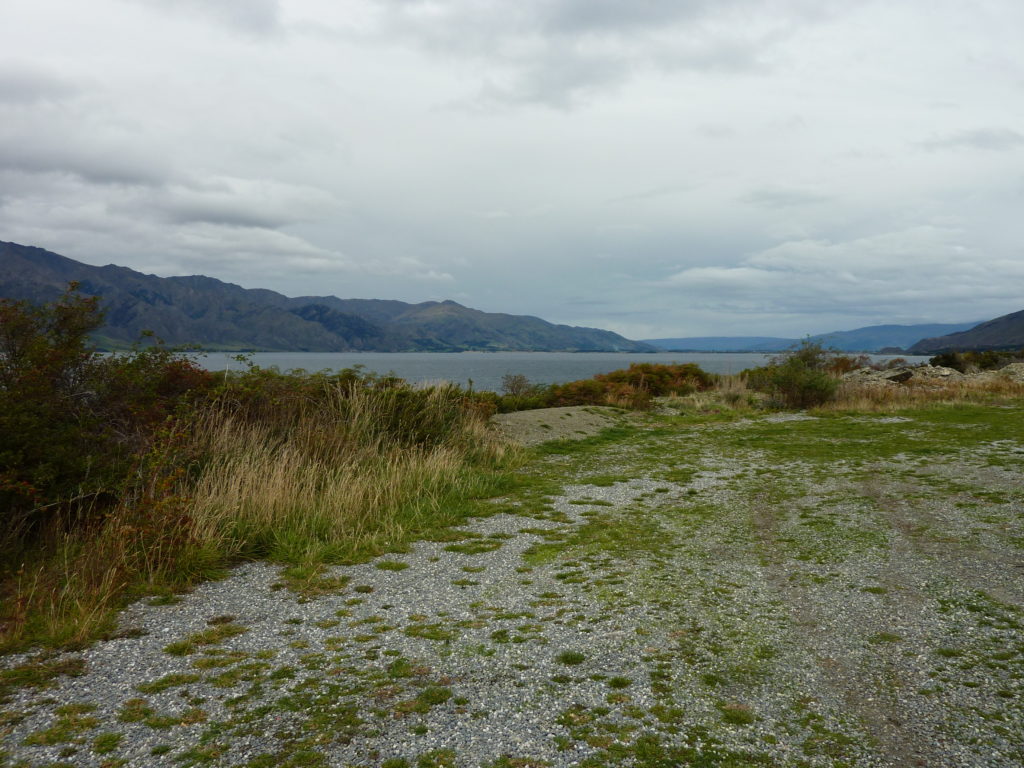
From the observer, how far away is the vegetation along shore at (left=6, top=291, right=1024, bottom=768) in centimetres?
339

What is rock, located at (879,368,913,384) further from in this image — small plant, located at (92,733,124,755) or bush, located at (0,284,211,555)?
small plant, located at (92,733,124,755)

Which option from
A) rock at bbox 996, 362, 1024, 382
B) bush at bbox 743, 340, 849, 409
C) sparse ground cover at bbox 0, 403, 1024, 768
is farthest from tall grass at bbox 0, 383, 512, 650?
rock at bbox 996, 362, 1024, 382

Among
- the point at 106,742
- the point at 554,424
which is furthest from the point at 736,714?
the point at 554,424

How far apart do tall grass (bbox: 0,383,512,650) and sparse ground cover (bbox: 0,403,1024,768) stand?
0.40 metres

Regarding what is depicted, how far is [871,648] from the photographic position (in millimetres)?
4387

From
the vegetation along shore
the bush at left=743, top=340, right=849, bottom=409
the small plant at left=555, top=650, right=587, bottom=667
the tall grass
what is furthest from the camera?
the bush at left=743, top=340, right=849, bottom=409

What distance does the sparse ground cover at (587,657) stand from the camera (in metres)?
3.27

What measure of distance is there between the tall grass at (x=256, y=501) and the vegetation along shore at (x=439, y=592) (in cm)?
4

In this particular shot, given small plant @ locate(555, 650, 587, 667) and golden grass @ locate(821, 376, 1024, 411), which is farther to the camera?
golden grass @ locate(821, 376, 1024, 411)

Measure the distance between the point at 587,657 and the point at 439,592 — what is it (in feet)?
6.15

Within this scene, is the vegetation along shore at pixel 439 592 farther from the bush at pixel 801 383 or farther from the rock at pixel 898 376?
the rock at pixel 898 376

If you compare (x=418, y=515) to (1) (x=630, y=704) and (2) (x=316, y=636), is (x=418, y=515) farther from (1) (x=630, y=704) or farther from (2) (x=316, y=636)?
(1) (x=630, y=704)

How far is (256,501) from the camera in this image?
A: 7379 millimetres

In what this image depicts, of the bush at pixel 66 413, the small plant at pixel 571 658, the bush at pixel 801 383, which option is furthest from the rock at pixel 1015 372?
the bush at pixel 66 413
